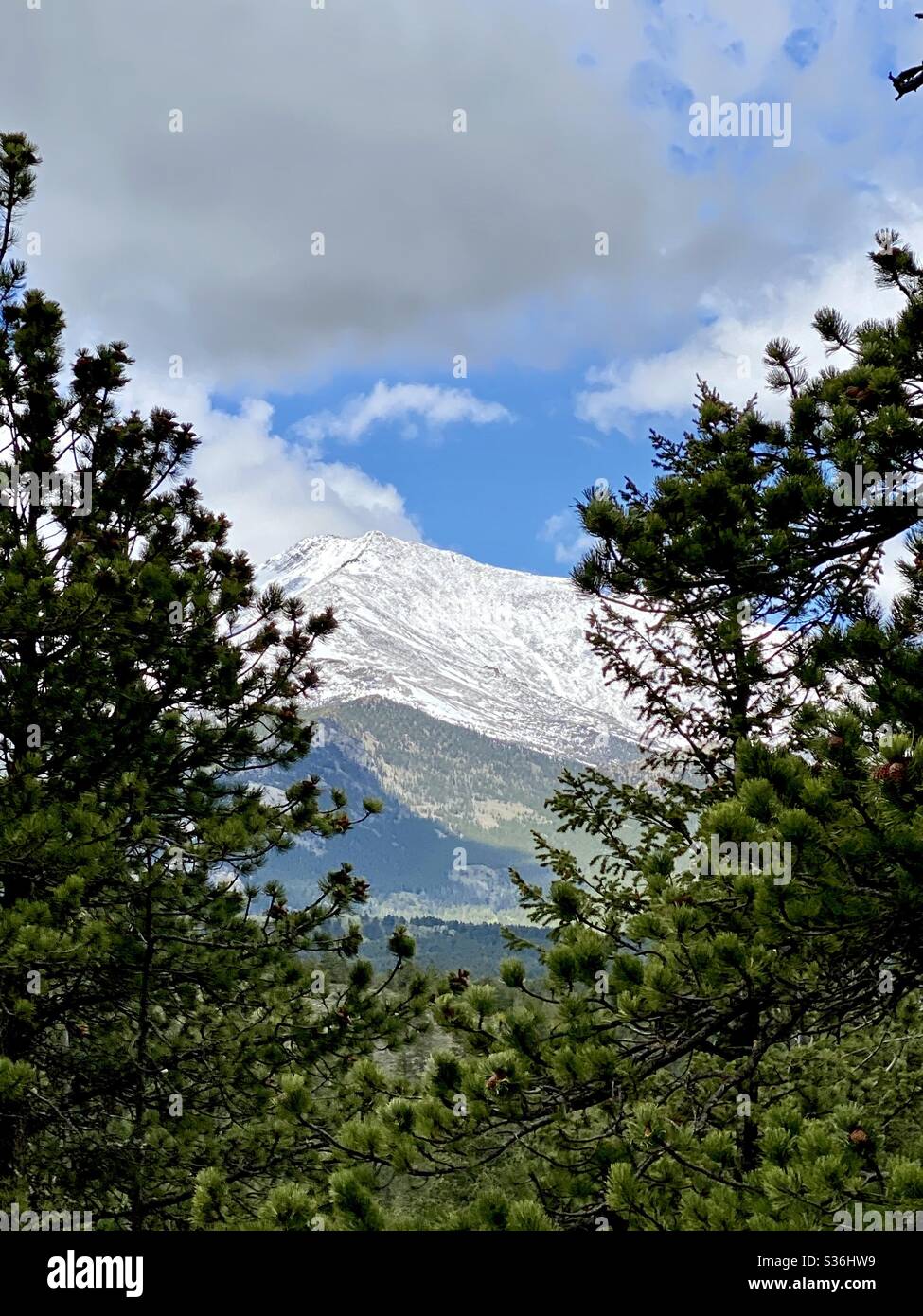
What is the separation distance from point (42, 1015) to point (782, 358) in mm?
8939

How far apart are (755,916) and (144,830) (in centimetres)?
532

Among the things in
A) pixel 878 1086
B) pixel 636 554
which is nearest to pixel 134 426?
pixel 636 554

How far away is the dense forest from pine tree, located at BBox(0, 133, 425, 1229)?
46 mm

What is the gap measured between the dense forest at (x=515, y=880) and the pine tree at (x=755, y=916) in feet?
0.08

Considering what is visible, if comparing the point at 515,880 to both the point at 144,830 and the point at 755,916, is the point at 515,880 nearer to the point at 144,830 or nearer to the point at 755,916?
the point at 144,830

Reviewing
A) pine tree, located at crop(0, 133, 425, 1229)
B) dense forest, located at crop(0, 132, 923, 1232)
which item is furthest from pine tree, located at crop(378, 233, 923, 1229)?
pine tree, located at crop(0, 133, 425, 1229)

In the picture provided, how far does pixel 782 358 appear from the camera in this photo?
723cm

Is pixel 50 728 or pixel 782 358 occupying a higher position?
pixel 782 358

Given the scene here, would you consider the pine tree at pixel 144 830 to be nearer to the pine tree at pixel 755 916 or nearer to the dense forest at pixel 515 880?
the dense forest at pixel 515 880

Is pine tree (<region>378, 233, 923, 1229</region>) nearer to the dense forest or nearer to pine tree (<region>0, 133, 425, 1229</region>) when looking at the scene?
the dense forest

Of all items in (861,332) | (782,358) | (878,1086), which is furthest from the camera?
(878,1086)

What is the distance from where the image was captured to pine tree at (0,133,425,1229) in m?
7.11
